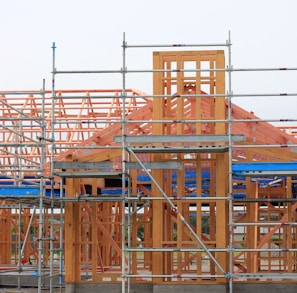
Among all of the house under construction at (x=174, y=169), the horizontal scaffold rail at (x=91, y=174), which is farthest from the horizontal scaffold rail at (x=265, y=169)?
the horizontal scaffold rail at (x=91, y=174)

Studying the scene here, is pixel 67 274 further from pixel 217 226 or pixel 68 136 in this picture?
pixel 68 136

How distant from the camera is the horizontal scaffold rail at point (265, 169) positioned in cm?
1816

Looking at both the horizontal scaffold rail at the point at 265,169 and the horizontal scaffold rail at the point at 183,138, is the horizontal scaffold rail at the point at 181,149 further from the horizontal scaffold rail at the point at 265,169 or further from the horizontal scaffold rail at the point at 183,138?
the horizontal scaffold rail at the point at 265,169

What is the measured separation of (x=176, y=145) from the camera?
19.9 metres

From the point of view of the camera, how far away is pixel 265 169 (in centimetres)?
1811

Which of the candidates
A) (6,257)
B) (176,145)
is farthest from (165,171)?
(6,257)

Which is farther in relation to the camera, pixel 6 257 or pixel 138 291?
pixel 6 257

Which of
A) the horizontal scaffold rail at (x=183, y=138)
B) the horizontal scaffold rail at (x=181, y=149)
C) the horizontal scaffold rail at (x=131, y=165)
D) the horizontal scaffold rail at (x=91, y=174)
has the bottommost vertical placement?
the horizontal scaffold rail at (x=91, y=174)

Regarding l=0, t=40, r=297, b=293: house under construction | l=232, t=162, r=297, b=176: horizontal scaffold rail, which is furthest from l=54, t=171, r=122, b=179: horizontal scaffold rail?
l=232, t=162, r=297, b=176: horizontal scaffold rail

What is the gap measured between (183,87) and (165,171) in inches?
78.8

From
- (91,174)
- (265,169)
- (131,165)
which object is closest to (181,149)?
(131,165)

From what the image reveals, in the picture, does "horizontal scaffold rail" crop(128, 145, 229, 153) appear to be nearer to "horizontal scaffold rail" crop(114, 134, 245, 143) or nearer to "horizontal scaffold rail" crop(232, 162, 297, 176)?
"horizontal scaffold rail" crop(114, 134, 245, 143)

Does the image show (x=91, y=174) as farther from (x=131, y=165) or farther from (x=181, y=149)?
(x=181, y=149)

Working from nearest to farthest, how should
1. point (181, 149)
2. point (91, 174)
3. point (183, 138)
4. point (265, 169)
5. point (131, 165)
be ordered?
point (265, 169) < point (183, 138) < point (181, 149) < point (91, 174) < point (131, 165)
